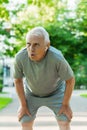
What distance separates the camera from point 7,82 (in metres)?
61.4

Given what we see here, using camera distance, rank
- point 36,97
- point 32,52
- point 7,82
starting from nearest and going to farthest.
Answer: point 32,52 → point 36,97 → point 7,82

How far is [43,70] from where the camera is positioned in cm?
486

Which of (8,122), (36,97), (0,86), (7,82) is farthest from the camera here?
(7,82)

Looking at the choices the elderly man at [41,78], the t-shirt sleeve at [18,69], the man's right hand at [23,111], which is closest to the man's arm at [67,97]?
the elderly man at [41,78]

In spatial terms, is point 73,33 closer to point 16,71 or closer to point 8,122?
point 8,122

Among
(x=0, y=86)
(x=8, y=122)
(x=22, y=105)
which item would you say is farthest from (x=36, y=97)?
(x=0, y=86)

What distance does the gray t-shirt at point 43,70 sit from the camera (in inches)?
190

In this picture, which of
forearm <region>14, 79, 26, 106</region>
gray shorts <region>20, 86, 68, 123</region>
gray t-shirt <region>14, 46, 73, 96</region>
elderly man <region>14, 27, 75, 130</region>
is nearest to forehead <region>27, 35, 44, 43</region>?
elderly man <region>14, 27, 75, 130</region>

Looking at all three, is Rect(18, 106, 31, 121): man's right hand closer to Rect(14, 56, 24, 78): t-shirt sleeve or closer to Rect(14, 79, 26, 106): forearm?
Rect(14, 79, 26, 106): forearm

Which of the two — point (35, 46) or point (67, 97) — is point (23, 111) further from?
point (35, 46)

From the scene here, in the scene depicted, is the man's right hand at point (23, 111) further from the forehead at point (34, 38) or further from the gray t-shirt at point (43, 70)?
the forehead at point (34, 38)

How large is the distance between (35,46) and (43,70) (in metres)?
0.27

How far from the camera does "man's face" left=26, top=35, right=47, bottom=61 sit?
4730 mm

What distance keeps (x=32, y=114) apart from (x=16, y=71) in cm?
50
